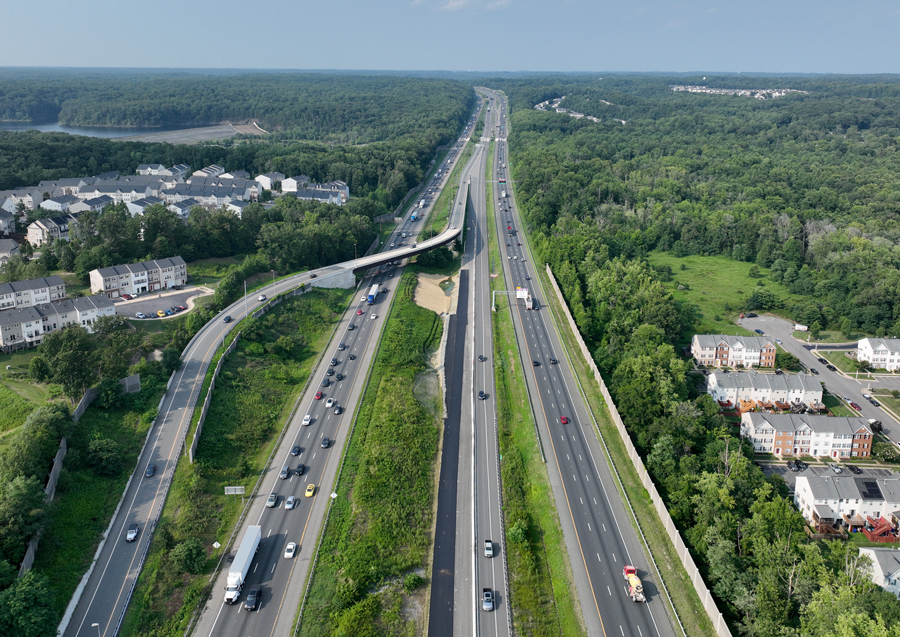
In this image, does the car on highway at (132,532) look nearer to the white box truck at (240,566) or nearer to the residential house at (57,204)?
the white box truck at (240,566)

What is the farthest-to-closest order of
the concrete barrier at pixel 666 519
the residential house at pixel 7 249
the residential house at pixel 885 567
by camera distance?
1. the residential house at pixel 7 249
2. the residential house at pixel 885 567
3. the concrete barrier at pixel 666 519

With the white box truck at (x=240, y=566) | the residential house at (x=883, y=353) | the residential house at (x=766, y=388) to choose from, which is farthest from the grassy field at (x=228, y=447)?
the residential house at (x=883, y=353)

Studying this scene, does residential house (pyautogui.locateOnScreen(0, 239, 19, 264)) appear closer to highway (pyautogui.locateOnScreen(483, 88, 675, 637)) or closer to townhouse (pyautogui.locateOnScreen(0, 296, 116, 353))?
townhouse (pyautogui.locateOnScreen(0, 296, 116, 353))

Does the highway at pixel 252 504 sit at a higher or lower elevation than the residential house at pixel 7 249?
lower

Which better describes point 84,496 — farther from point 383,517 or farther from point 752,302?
point 752,302

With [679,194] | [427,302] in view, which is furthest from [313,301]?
[679,194]

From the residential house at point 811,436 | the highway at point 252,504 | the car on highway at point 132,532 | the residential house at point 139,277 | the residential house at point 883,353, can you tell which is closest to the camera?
the highway at point 252,504
